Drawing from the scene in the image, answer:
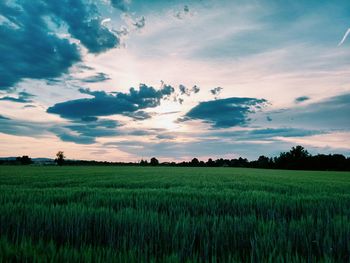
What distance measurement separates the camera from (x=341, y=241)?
2.57 m

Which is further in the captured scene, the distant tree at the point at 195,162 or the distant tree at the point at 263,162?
the distant tree at the point at 195,162

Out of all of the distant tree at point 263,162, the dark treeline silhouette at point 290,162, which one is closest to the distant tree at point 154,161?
the dark treeline silhouette at point 290,162

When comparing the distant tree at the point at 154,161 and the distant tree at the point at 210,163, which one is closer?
the distant tree at the point at 210,163

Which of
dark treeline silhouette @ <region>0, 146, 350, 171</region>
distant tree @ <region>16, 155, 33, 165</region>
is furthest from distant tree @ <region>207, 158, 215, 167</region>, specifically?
distant tree @ <region>16, 155, 33, 165</region>

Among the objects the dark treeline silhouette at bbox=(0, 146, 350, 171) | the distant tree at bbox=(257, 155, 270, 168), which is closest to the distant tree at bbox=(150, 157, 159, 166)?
the dark treeline silhouette at bbox=(0, 146, 350, 171)

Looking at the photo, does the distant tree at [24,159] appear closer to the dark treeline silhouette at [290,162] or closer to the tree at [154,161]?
the dark treeline silhouette at [290,162]

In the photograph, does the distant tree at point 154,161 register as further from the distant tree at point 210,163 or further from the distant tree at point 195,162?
the distant tree at point 210,163

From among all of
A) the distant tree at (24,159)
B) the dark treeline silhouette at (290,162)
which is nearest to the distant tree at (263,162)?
the dark treeline silhouette at (290,162)

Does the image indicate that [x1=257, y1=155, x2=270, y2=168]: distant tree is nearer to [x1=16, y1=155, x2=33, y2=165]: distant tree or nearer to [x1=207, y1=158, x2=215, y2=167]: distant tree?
[x1=207, y1=158, x2=215, y2=167]: distant tree

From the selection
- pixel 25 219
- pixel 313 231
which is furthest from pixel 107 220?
pixel 313 231

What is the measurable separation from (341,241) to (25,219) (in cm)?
357

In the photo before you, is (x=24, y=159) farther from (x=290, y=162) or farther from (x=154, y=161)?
(x=290, y=162)

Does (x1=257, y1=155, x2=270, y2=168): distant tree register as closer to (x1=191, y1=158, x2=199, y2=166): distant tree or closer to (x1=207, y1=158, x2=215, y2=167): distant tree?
(x1=207, y1=158, x2=215, y2=167): distant tree

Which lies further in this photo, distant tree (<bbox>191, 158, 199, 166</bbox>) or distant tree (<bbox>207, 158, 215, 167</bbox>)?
distant tree (<bbox>191, 158, 199, 166</bbox>)
